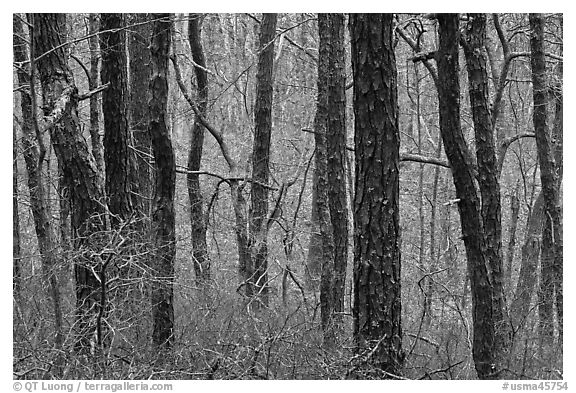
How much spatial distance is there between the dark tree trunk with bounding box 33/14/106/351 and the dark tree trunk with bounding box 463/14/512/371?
4368mm

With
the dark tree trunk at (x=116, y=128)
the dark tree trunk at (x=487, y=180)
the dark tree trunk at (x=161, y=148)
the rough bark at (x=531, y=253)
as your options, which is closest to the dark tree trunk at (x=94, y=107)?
the dark tree trunk at (x=116, y=128)

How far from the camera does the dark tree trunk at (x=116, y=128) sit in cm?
856

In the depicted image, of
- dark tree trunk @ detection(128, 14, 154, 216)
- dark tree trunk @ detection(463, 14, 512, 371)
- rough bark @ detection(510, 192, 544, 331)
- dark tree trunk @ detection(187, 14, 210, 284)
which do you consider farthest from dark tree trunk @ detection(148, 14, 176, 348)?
rough bark @ detection(510, 192, 544, 331)

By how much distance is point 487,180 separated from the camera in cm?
815

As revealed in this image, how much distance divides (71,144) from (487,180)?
4.82m

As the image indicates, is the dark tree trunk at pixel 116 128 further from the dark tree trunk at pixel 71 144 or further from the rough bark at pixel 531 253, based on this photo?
the rough bark at pixel 531 253

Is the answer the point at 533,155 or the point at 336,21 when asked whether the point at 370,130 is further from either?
the point at 533,155

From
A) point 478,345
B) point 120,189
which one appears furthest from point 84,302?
point 478,345

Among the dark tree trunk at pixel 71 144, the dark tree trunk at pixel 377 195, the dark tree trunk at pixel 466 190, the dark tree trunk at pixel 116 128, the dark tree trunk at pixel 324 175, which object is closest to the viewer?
the dark tree trunk at pixel 377 195

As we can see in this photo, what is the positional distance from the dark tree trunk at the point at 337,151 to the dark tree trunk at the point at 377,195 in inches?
138

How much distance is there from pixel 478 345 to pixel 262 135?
6001 millimetres

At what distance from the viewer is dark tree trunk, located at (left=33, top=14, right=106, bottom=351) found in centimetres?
709

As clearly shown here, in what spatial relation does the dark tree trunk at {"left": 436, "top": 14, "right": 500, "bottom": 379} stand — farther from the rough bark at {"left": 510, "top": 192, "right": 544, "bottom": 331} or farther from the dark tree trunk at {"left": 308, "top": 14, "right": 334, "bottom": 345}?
the rough bark at {"left": 510, "top": 192, "right": 544, "bottom": 331}

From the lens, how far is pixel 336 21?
10.1 meters
